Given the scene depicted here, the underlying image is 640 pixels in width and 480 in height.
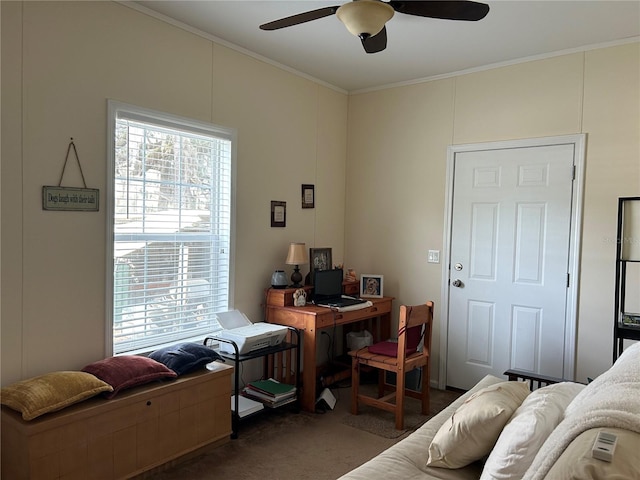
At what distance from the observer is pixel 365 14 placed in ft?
6.77

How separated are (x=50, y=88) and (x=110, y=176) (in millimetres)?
538

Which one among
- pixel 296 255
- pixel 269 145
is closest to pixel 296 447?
pixel 296 255

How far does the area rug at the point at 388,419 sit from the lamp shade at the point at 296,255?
1216mm

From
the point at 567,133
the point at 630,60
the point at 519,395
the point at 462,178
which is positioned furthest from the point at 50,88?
the point at 630,60

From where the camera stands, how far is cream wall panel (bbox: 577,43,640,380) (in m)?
3.18

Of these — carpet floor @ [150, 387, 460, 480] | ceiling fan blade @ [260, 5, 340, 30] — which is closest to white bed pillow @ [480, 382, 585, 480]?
carpet floor @ [150, 387, 460, 480]

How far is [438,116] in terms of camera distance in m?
4.03

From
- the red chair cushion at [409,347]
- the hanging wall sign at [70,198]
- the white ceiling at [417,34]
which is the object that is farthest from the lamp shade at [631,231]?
the hanging wall sign at [70,198]

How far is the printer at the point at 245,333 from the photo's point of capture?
308cm

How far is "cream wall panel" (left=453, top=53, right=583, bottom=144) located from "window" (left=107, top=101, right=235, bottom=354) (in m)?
1.95

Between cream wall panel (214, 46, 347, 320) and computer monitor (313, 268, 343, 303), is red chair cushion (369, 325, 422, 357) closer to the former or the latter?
computer monitor (313, 268, 343, 303)

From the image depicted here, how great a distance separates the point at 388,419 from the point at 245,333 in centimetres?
123

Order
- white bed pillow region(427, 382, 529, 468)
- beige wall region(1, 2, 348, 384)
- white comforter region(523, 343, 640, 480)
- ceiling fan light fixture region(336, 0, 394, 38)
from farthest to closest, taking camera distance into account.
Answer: beige wall region(1, 2, 348, 384), ceiling fan light fixture region(336, 0, 394, 38), white bed pillow region(427, 382, 529, 468), white comforter region(523, 343, 640, 480)

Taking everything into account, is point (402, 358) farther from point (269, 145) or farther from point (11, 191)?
point (11, 191)
